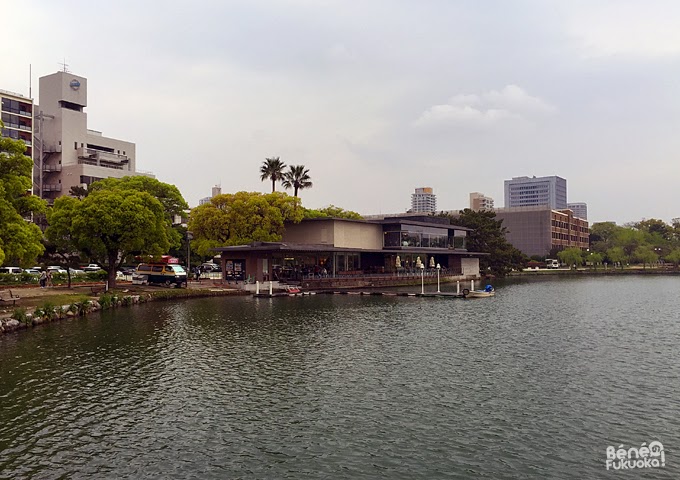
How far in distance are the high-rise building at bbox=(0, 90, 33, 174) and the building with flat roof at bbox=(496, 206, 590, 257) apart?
13991 centimetres

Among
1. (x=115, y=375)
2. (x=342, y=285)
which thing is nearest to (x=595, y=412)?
(x=115, y=375)

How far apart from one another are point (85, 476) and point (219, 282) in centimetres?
6454

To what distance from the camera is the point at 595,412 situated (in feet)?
62.7

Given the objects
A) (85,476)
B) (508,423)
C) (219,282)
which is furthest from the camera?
(219,282)

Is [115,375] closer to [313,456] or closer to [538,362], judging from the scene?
[313,456]

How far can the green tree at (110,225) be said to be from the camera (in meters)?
54.0

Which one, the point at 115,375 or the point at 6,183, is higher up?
the point at 6,183

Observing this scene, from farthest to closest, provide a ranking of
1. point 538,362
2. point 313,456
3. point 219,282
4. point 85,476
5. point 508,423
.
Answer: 1. point 219,282
2. point 538,362
3. point 508,423
4. point 313,456
5. point 85,476

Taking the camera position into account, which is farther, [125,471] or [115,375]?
[115,375]

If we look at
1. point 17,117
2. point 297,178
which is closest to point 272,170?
point 297,178

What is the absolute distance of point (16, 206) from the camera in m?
41.5

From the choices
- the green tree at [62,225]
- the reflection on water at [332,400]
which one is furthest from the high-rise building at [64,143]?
the reflection on water at [332,400]

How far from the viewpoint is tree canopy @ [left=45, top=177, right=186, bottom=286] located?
54031 millimetres

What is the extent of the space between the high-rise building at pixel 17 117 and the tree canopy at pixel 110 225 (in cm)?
5858
